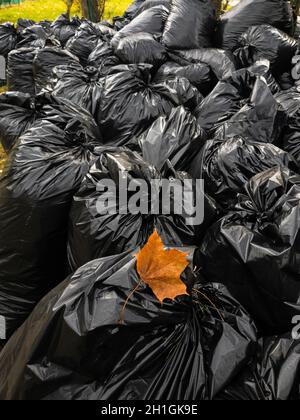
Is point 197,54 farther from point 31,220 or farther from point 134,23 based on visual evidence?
point 31,220

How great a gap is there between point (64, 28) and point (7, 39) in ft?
2.49

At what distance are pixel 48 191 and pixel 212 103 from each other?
3.85 ft

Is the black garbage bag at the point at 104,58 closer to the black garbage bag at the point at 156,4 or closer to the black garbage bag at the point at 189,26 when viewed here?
the black garbage bag at the point at 189,26

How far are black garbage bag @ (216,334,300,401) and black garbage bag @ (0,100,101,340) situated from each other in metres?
0.97

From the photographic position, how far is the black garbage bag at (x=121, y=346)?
0.95 metres

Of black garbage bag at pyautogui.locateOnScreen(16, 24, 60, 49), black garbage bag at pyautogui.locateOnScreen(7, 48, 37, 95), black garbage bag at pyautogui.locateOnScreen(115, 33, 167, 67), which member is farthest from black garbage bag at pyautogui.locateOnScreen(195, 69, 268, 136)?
black garbage bag at pyautogui.locateOnScreen(16, 24, 60, 49)

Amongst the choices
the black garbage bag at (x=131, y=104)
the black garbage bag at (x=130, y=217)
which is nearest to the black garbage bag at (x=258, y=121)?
the black garbage bag at (x=131, y=104)

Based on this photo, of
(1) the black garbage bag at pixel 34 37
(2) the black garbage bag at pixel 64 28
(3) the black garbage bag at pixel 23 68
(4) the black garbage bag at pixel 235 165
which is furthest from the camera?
(2) the black garbage bag at pixel 64 28

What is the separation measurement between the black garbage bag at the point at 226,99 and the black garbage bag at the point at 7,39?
3.51 meters

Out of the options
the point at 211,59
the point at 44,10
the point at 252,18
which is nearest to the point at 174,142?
the point at 211,59

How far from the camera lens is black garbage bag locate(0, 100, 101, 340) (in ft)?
5.45

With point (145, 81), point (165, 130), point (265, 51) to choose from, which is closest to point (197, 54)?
point (265, 51)

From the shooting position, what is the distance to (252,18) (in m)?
2.92

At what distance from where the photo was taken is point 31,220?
1657mm
